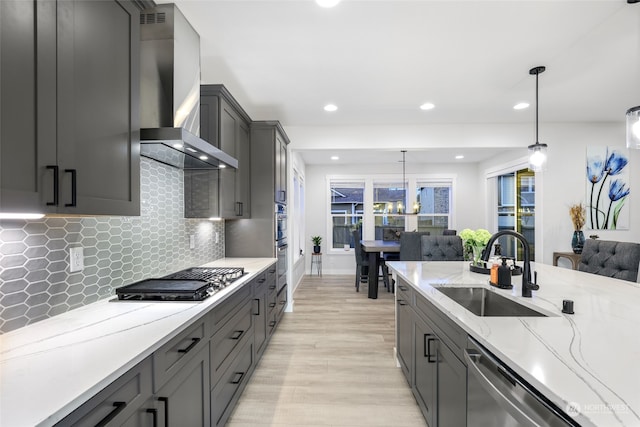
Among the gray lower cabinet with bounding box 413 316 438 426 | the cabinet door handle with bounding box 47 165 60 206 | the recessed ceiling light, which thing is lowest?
the gray lower cabinet with bounding box 413 316 438 426

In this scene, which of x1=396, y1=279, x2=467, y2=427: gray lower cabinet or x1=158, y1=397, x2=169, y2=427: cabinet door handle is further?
x1=396, y1=279, x2=467, y2=427: gray lower cabinet

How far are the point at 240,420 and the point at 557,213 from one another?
4624 mm

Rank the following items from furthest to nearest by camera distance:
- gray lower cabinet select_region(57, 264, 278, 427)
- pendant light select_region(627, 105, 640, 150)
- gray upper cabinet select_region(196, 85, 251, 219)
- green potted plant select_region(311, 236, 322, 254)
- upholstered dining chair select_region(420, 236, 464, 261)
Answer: green potted plant select_region(311, 236, 322, 254)
upholstered dining chair select_region(420, 236, 464, 261)
gray upper cabinet select_region(196, 85, 251, 219)
pendant light select_region(627, 105, 640, 150)
gray lower cabinet select_region(57, 264, 278, 427)

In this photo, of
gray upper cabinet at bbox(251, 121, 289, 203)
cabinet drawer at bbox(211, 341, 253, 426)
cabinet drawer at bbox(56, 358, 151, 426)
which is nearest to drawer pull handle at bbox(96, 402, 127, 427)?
cabinet drawer at bbox(56, 358, 151, 426)

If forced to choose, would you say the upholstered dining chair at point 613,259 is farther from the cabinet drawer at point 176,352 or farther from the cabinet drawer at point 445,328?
the cabinet drawer at point 176,352

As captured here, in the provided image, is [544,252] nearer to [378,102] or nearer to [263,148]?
[378,102]

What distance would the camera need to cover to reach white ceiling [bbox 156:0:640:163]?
1930 mm

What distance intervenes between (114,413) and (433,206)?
6.88 m

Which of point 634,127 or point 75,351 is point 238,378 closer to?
point 75,351

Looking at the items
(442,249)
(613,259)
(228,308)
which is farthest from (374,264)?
(228,308)

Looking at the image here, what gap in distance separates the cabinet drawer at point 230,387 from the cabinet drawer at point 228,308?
0.33m

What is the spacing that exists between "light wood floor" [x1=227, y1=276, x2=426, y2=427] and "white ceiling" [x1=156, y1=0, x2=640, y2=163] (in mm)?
2641

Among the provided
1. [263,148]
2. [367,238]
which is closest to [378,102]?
[263,148]

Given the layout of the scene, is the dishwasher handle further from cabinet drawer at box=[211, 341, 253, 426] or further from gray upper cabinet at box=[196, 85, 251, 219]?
gray upper cabinet at box=[196, 85, 251, 219]
